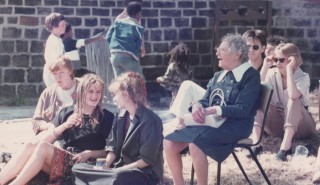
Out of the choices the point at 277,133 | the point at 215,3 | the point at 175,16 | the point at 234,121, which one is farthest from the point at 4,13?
the point at 234,121

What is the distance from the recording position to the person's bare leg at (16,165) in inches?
195

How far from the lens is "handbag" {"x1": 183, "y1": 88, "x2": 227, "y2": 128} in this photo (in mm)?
5048

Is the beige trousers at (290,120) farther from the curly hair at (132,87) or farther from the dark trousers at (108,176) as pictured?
the dark trousers at (108,176)

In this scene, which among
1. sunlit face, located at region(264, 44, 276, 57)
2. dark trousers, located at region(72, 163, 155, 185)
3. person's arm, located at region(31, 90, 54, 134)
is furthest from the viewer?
sunlit face, located at region(264, 44, 276, 57)

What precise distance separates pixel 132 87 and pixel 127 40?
13.5 ft

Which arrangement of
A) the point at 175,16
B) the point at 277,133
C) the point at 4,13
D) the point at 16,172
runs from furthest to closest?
the point at 175,16, the point at 4,13, the point at 277,133, the point at 16,172

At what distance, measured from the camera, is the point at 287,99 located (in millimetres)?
6438

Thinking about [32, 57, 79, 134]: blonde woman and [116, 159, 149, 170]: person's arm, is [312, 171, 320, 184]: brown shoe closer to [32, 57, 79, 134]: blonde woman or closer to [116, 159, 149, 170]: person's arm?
[116, 159, 149, 170]: person's arm

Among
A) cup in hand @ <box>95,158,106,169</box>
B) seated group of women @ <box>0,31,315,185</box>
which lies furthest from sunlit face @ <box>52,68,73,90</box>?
cup in hand @ <box>95,158,106,169</box>

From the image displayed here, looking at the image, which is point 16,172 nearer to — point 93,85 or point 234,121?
point 93,85

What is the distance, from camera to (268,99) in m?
5.09

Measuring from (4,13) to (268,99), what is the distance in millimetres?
7049

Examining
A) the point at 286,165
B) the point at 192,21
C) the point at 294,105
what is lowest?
the point at 286,165

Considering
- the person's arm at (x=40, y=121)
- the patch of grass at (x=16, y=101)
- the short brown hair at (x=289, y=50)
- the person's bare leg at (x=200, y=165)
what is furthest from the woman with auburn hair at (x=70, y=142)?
the patch of grass at (x=16, y=101)
